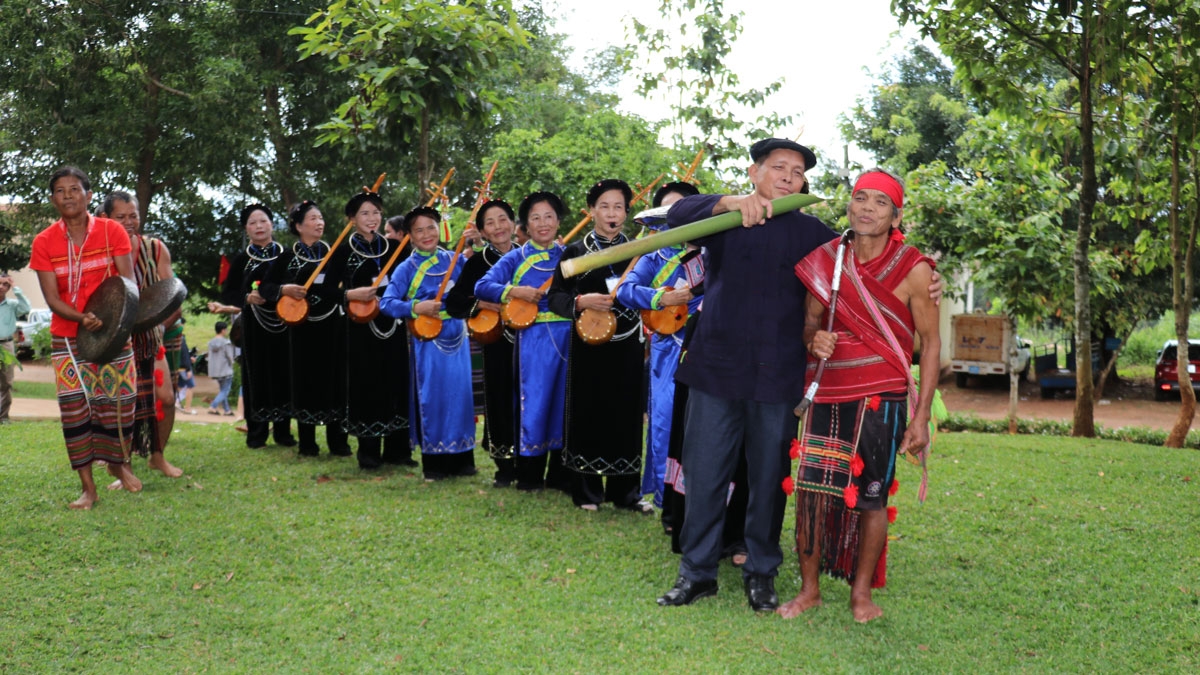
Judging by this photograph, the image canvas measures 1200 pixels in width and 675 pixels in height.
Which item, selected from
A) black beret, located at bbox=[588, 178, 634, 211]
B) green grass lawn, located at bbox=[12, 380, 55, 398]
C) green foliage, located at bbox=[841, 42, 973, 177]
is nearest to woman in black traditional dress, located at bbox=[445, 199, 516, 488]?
black beret, located at bbox=[588, 178, 634, 211]

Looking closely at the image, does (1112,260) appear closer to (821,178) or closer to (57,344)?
(821,178)

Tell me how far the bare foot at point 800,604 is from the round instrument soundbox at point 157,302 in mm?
4282

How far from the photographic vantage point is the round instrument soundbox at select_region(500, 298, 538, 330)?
266 inches

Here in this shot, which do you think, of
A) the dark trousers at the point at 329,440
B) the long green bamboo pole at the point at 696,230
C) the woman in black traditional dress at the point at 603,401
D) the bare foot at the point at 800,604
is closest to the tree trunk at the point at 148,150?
the dark trousers at the point at 329,440

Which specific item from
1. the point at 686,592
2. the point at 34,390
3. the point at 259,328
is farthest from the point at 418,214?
the point at 34,390

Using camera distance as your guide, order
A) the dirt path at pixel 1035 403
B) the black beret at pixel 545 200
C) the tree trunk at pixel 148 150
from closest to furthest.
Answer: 1. the black beret at pixel 545 200
2. the tree trunk at pixel 148 150
3. the dirt path at pixel 1035 403

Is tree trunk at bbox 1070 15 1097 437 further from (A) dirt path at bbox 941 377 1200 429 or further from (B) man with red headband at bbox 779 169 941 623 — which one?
(A) dirt path at bbox 941 377 1200 429

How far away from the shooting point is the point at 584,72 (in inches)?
1273

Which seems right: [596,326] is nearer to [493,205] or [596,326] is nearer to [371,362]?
[493,205]

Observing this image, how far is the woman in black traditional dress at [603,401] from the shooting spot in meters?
6.59

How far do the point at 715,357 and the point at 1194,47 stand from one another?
691cm

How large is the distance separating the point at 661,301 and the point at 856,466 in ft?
5.21

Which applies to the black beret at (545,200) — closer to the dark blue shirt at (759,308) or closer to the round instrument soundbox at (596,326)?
the round instrument soundbox at (596,326)

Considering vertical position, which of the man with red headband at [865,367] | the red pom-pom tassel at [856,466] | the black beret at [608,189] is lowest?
the red pom-pom tassel at [856,466]
